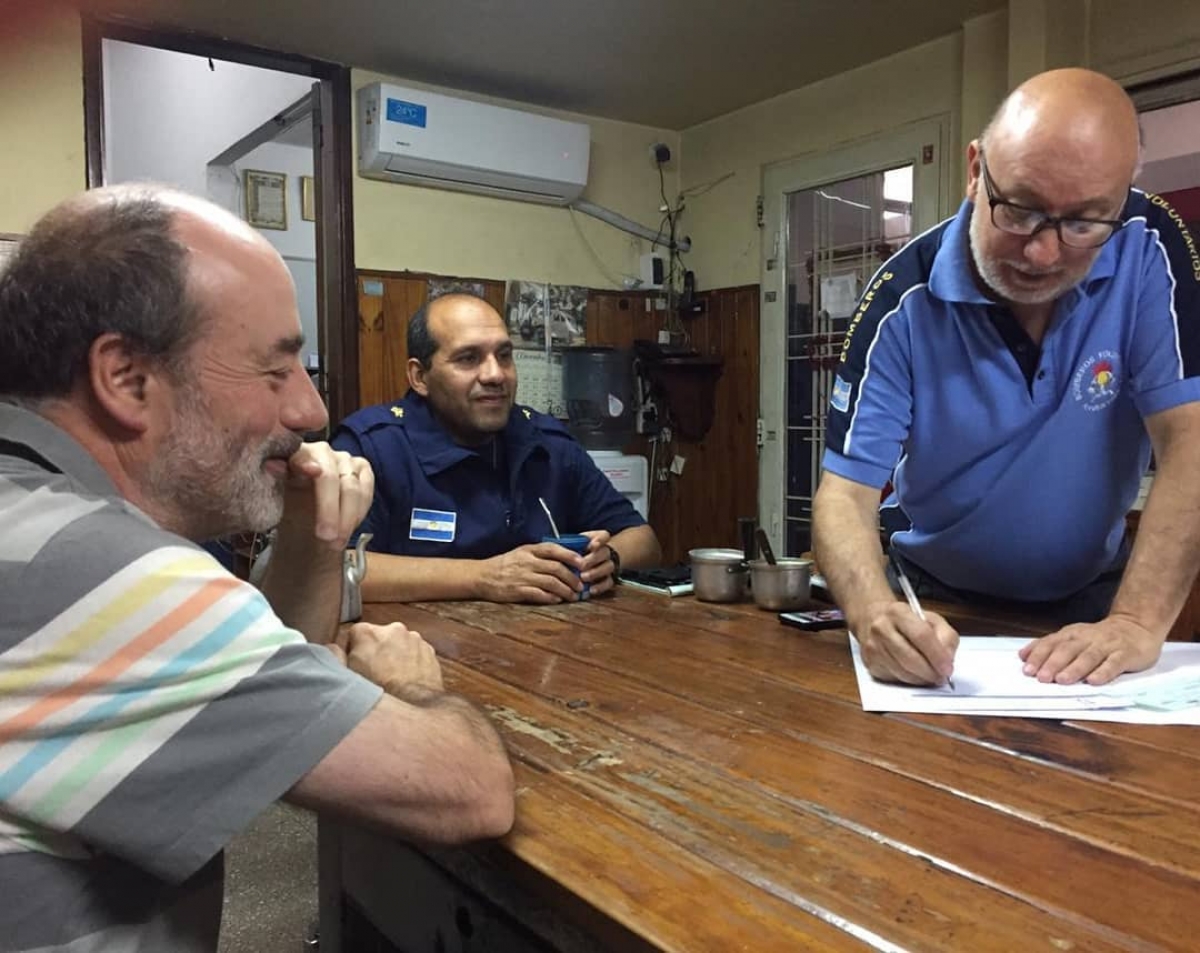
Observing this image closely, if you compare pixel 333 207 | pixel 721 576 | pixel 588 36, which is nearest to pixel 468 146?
pixel 333 207

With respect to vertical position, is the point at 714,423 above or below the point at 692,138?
below

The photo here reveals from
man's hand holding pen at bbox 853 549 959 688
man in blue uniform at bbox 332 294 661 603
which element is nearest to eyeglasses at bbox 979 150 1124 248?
man's hand holding pen at bbox 853 549 959 688

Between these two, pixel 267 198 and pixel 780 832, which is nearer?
pixel 780 832

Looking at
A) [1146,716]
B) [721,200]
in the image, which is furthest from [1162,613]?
[721,200]

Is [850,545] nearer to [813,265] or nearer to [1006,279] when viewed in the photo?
[1006,279]

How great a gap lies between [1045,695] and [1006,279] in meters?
0.62

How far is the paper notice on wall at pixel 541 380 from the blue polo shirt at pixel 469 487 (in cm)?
219

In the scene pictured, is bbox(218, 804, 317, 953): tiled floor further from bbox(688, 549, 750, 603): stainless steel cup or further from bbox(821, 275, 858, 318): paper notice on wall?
bbox(821, 275, 858, 318): paper notice on wall

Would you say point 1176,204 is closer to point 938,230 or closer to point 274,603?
point 938,230

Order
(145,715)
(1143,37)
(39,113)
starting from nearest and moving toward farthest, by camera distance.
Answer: (145,715) → (1143,37) → (39,113)

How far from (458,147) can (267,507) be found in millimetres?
3569

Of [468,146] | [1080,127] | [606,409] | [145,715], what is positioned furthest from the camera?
[606,409]

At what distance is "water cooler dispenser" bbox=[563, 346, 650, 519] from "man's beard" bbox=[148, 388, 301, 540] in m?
3.63

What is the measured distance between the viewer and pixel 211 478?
2.91 ft
